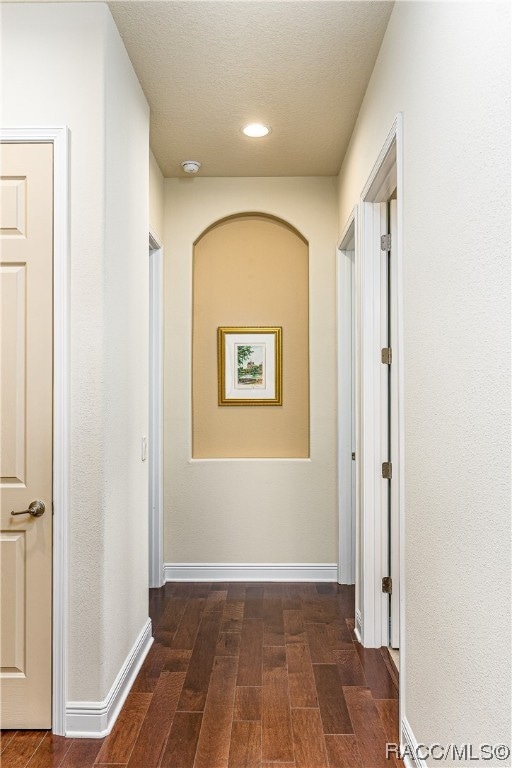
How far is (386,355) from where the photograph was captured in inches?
116

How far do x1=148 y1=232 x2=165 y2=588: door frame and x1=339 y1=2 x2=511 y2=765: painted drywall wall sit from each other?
7.44 ft

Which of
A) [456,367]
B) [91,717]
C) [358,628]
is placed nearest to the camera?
[456,367]

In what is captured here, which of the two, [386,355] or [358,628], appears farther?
[358,628]

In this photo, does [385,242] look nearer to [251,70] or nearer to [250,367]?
[251,70]

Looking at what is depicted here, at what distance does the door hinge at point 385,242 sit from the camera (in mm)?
2970

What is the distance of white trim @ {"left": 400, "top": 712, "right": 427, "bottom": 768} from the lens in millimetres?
1874

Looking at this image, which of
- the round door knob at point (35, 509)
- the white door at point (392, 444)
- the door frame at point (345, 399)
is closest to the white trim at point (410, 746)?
the white door at point (392, 444)

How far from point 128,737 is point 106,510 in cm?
85

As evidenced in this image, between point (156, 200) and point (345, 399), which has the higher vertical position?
point (156, 200)

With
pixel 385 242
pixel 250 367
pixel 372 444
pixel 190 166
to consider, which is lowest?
pixel 372 444

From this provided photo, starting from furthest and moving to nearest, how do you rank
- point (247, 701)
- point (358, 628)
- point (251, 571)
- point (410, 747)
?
point (251, 571) → point (358, 628) → point (247, 701) → point (410, 747)

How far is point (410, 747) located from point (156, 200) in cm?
331

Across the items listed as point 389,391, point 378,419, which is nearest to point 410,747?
point 378,419

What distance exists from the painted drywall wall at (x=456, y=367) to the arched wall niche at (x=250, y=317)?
218 centimetres
